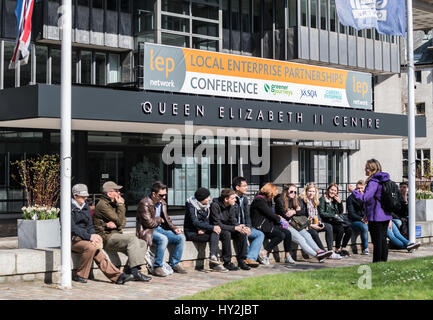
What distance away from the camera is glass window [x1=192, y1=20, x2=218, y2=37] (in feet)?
83.9

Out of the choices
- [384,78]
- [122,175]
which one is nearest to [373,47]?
[384,78]

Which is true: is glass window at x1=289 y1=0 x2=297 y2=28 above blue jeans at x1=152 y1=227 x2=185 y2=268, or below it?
above

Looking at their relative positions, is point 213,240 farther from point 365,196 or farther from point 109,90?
point 109,90

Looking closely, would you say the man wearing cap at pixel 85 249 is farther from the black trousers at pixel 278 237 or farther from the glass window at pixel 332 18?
the glass window at pixel 332 18

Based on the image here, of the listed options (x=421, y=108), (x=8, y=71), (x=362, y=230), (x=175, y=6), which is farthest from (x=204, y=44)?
(x=421, y=108)

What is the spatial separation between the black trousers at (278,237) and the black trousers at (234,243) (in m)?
0.79

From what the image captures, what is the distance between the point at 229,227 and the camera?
13.2m

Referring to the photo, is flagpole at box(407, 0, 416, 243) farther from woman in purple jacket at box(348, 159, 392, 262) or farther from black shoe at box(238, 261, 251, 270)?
black shoe at box(238, 261, 251, 270)

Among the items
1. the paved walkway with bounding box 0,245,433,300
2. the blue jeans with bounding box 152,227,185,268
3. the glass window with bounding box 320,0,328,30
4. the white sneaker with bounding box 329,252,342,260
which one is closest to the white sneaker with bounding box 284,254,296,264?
the paved walkway with bounding box 0,245,433,300

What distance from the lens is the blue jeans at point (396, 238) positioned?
52.7 ft

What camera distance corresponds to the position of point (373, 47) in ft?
105

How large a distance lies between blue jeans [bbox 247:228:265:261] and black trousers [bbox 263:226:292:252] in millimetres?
476

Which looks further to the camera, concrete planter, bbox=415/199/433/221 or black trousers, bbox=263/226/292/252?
concrete planter, bbox=415/199/433/221

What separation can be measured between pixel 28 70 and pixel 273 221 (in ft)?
39.8
